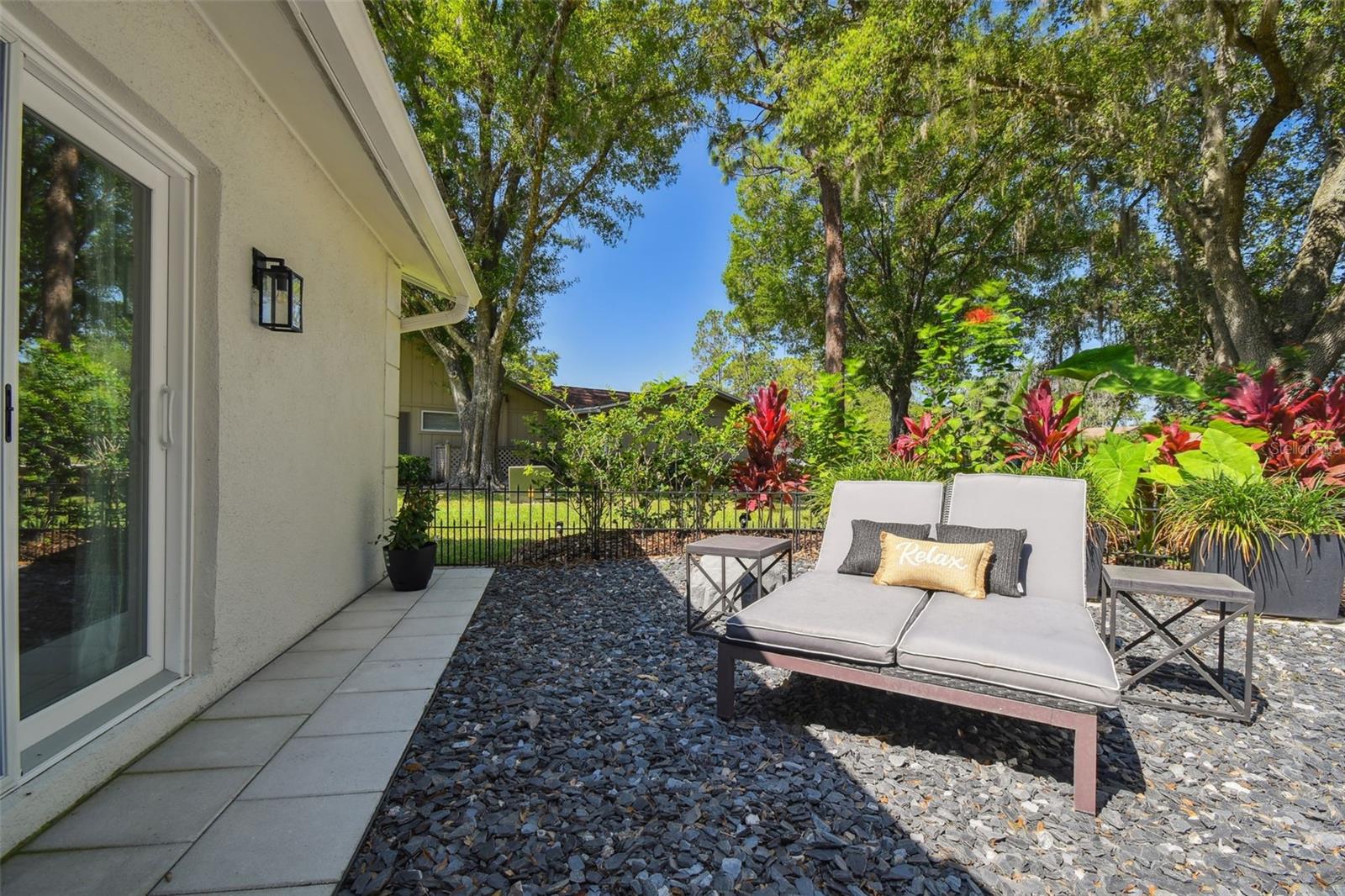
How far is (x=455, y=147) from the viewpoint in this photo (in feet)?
38.5

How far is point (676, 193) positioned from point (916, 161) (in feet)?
20.5

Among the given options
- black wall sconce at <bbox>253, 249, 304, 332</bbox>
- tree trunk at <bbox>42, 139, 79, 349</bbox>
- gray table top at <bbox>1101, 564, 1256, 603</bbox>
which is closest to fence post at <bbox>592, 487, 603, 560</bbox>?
black wall sconce at <bbox>253, 249, 304, 332</bbox>

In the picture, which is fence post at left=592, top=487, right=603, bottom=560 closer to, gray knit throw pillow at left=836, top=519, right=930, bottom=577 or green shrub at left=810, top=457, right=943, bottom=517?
green shrub at left=810, top=457, right=943, bottom=517

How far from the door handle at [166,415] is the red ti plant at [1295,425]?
762cm

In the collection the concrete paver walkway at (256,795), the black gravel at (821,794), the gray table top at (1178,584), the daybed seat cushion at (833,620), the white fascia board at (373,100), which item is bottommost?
the black gravel at (821,794)

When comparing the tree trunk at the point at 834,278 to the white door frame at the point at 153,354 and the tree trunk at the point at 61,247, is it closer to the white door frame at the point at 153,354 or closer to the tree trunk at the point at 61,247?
the white door frame at the point at 153,354

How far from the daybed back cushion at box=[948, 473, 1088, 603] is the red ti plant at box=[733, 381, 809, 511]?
3290 mm

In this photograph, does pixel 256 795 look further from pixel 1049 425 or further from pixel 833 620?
pixel 1049 425

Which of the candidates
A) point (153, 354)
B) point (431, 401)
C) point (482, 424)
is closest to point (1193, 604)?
point (153, 354)

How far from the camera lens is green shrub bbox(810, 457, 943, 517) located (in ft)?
19.5

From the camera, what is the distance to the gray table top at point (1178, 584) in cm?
265

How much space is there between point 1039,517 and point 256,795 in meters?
3.94

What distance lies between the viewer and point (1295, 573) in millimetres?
4328

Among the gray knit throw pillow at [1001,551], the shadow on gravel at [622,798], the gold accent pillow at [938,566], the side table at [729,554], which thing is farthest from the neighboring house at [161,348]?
the gray knit throw pillow at [1001,551]
